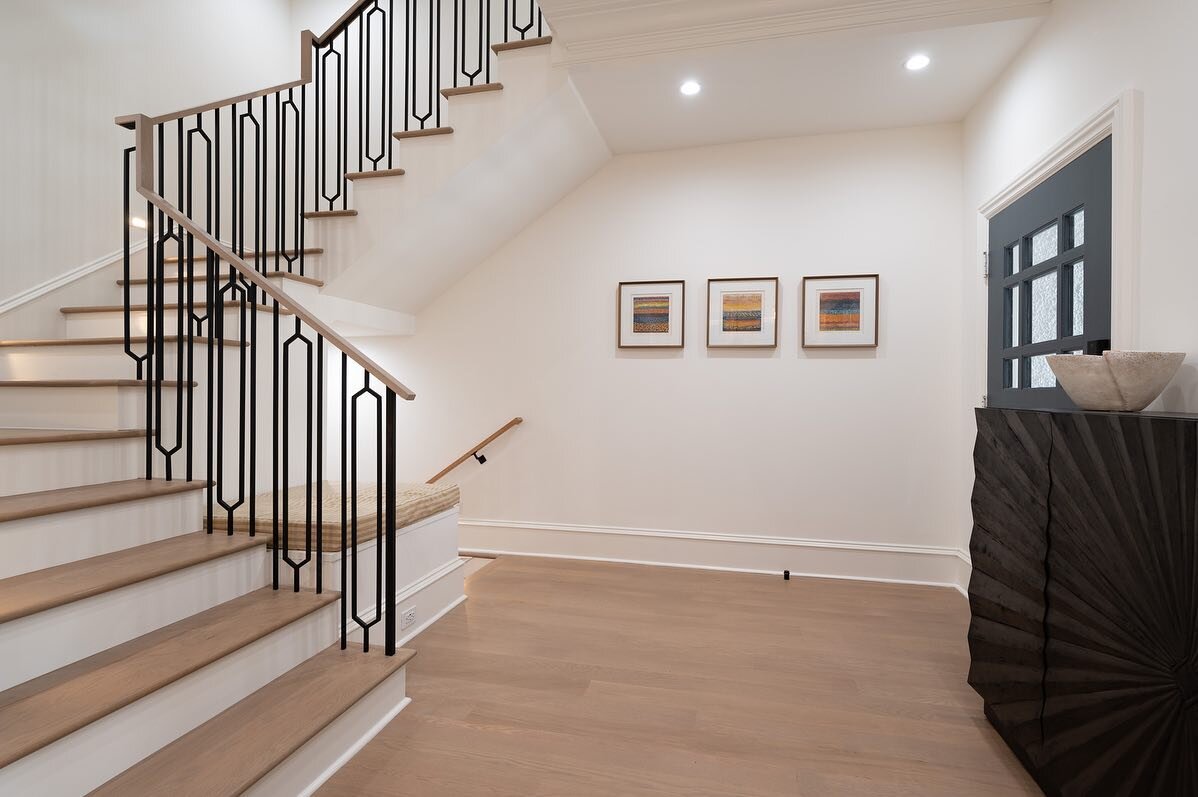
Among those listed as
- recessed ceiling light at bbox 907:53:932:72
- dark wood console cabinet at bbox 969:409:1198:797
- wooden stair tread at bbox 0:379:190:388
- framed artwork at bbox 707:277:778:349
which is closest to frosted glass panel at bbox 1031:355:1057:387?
dark wood console cabinet at bbox 969:409:1198:797

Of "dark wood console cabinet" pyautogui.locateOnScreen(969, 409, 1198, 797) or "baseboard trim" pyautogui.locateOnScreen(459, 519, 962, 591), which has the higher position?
"dark wood console cabinet" pyautogui.locateOnScreen(969, 409, 1198, 797)

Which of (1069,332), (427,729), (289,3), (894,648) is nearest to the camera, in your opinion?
(427,729)

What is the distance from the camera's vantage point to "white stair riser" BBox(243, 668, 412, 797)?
1.51 m

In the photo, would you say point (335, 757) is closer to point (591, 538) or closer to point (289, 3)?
point (591, 538)

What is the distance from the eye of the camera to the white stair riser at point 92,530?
64.5 inches

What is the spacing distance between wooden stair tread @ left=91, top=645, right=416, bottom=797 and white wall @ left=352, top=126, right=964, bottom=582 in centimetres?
205

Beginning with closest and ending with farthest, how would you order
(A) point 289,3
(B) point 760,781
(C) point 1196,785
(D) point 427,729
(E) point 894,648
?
(C) point 1196,785 → (B) point 760,781 → (D) point 427,729 → (E) point 894,648 → (A) point 289,3

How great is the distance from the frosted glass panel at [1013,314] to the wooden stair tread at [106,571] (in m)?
3.38

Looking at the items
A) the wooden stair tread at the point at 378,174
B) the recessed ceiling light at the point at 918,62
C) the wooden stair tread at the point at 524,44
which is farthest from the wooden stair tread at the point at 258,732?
the recessed ceiling light at the point at 918,62

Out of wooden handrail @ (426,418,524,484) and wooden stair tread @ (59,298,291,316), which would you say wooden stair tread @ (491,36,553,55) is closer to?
wooden stair tread @ (59,298,291,316)

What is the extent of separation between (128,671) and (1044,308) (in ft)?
11.4

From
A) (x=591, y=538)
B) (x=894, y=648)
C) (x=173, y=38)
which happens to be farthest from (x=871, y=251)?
(x=173, y=38)

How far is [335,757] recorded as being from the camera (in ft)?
5.60

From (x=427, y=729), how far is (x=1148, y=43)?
3.20 meters
